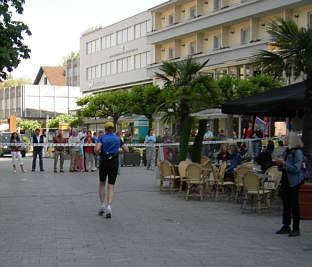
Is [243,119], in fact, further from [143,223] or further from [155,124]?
[143,223]

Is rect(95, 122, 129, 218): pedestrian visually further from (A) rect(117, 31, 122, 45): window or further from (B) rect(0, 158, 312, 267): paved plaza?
(A) rect(117, 31, 122, 45): window

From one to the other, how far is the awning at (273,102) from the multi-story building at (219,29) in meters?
21.9

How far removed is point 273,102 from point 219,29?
31719mm

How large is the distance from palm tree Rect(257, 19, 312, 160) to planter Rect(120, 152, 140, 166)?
15.1 meters

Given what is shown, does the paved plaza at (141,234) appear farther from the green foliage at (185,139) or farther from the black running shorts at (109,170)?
the green foliage at (185,139)

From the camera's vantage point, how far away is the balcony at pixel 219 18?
35.2 m

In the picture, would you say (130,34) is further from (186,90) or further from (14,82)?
(14,82)

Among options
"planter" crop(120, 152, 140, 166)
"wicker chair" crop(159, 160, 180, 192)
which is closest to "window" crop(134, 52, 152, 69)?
"planter" crop(120, 152, 140, 166)

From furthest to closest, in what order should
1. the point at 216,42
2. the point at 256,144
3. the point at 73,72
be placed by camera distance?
the point at 73,72, the point at 216,42, the point at 256,144

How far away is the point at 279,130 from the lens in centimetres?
2934

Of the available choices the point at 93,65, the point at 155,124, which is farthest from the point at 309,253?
the point at 93,65

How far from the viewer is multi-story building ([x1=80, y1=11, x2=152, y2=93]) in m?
54.6

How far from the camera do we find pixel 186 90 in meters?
15.7

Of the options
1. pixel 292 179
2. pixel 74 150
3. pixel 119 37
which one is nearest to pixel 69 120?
pixel 119 37
